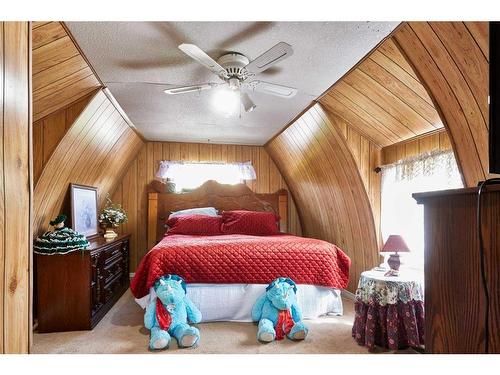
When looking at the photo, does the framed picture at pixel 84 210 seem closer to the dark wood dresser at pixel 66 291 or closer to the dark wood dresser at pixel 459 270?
the dark wood dresser at pixel 66 291

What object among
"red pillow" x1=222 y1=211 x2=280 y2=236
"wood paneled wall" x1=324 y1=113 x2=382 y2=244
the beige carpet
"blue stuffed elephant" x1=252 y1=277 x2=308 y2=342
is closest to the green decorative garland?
the beige carpet

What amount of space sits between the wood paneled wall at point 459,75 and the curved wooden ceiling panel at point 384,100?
180 mm

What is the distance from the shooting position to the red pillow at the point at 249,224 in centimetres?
421

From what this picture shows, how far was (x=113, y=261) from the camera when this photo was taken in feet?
11.4

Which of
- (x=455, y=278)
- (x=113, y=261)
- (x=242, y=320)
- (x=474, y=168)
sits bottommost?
(x=242, y=320)

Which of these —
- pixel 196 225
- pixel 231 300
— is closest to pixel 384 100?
pixel 231 300

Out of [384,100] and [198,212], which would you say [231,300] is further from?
[384,100]

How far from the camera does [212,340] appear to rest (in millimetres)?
2539

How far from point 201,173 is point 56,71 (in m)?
2.91
